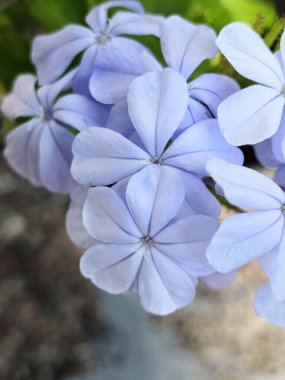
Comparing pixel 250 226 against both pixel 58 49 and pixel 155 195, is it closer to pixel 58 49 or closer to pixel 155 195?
pixel 155 195

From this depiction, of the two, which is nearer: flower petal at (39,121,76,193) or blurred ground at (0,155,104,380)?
flower petal at (39,121,76,193)

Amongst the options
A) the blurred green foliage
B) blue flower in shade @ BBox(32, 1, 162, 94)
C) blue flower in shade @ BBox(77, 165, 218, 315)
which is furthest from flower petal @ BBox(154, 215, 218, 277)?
the blurred green foliage

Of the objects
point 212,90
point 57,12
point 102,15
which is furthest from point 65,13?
point 212,90

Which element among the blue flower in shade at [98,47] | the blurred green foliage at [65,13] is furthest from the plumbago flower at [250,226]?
the blurred green foliage at [65,13]

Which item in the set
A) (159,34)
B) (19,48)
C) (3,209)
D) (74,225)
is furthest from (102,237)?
(3,209)

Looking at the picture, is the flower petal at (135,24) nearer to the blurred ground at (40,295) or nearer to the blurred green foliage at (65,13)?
the blurred green foliage at (65,13)

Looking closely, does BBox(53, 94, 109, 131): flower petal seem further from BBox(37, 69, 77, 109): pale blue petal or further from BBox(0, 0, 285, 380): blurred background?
BBox(0, 0, 285, 380): blurred background
